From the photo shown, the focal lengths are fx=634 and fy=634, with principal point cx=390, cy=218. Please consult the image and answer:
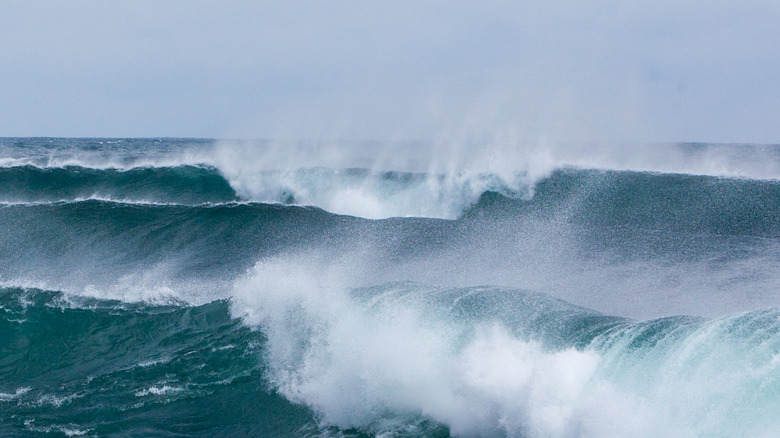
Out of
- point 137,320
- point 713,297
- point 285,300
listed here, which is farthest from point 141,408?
point 713,297

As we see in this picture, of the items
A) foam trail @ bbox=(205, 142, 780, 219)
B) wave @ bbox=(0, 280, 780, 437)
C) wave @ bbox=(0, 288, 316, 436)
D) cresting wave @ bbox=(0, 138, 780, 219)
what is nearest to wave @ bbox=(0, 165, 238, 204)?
cresting wave @ bbox=(0, 138, 780, 219)

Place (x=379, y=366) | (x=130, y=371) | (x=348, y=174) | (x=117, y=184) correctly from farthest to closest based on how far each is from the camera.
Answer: (x=117, y=184) → (x=348, y=174) → (x=130, y=371) → (x=379, y=366)

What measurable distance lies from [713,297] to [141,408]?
803 centimetres

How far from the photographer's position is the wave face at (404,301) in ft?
18.6

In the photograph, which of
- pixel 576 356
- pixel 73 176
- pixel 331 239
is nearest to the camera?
pixel 576 356

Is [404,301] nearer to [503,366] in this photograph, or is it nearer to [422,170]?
[503,366]

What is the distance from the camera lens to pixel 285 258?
1248cm

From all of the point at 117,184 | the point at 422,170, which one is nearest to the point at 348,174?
the point at 422,170

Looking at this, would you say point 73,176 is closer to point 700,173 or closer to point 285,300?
point 285,300

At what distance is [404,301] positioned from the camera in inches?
327

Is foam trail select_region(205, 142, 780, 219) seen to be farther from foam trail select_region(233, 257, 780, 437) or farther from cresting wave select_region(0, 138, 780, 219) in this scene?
foam trail select_region(233, 257, 780, 437)

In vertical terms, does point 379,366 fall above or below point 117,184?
below

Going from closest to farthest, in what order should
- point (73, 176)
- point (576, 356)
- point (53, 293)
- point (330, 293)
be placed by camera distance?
point (576, 356) → point (330, 293) → point (53, 293) → point (73, 176)

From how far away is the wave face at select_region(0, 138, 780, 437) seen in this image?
566 cm
